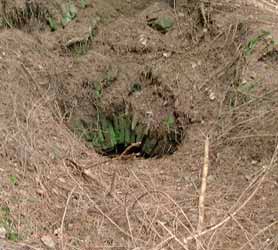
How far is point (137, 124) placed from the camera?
5594mm

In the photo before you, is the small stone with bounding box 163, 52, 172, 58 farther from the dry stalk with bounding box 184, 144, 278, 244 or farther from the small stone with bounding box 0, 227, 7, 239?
the small stone with bounding box 0, 227, 7, 239

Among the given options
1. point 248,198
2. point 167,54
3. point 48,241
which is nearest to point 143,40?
point 167,54

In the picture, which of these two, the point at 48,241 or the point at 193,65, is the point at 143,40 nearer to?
the point at 193,65

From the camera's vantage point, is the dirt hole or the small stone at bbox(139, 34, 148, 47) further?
the small stone at bbox(139, 34, 148, 47)

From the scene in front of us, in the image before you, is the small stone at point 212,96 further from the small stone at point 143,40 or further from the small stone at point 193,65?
the small stone at point 143,40

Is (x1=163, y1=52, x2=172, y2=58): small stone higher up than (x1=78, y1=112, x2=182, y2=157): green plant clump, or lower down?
higher up

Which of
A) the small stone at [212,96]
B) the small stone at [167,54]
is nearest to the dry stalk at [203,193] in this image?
the small stone at [212,96]

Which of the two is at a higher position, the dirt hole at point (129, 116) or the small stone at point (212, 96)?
the small stone at point (212, 96)

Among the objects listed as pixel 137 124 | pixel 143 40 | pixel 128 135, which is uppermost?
pixel 143 40

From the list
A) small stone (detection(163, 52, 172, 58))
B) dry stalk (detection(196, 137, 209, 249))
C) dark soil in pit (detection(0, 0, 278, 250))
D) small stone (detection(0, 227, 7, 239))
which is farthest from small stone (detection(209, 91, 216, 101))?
small stone (detection(0, 227, 7, 239))

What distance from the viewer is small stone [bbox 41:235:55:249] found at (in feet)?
12.5

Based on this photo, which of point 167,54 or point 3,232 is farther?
point 167,54

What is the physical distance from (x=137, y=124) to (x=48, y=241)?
1.94 meters

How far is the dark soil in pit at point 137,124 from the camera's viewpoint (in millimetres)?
4066
